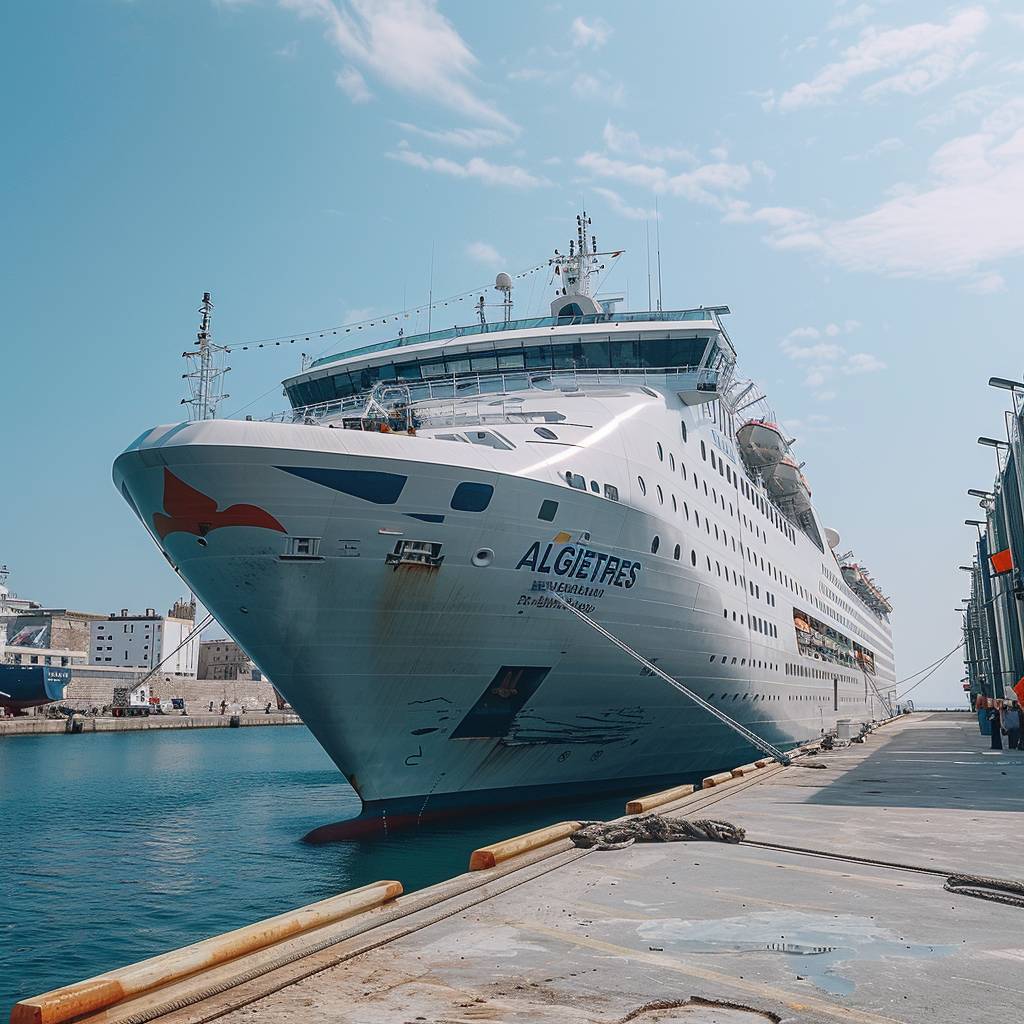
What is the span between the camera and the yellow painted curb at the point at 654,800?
12.0 m

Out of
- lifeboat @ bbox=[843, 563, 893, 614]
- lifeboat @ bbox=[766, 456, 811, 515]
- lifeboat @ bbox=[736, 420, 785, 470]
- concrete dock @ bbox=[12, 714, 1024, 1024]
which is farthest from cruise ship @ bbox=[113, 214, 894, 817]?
lifeboat @ bbox=[843, 563, 893, 614]

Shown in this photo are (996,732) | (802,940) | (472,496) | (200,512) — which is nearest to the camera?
(802,940)

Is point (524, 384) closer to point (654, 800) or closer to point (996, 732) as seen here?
point (654, 800)

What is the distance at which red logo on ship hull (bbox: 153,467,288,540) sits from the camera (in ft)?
45.1

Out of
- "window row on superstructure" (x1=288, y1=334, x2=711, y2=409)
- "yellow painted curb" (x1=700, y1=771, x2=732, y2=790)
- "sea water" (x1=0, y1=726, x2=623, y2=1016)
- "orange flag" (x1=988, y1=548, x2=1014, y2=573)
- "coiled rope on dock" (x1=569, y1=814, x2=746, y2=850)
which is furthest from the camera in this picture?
"orange flag" (x1=988, y1=548, x2=1014, y2=573)

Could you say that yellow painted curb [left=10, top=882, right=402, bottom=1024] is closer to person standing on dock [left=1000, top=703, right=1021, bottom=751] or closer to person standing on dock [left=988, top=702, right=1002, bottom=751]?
person standing on dock [left=988, top=702, right=1002, bottom=751]

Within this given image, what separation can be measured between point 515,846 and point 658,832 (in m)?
2.03

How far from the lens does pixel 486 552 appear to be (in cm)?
1484

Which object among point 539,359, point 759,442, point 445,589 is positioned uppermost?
point 539,359

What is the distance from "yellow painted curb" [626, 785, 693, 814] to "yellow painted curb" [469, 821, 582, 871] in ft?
6.81

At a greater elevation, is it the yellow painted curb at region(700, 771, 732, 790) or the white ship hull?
the white ship hull

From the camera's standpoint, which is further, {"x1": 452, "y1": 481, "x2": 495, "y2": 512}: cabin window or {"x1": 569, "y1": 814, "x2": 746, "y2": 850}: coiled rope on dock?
{"x1": 452, "y1": 481, "x2": 495, "y2": 512}: cabin window

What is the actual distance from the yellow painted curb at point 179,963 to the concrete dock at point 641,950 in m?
0.01

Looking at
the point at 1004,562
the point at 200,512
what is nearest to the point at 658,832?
the point at 200,512
